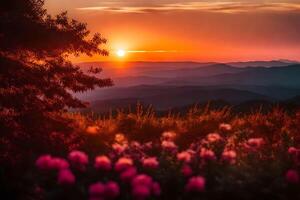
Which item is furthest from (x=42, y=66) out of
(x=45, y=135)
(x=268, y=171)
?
(x=268, y=171)

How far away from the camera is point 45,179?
8086mm

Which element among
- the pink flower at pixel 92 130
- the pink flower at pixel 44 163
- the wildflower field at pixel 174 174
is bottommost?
the pink flower at pixel 92 130

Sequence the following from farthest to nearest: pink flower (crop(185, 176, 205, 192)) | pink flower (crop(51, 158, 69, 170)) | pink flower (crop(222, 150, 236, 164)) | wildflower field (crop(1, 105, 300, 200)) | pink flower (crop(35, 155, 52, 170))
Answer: pink flower (crop(222, 150, 236, 164)) → pink flower (crop(35, 155, 52, 170)) → pink flower (crop(51, 158, 69, 170)) → wildflower field (crop(1, 105, 300, 200)) → pink flower (crop(185, 176, 205, 192))

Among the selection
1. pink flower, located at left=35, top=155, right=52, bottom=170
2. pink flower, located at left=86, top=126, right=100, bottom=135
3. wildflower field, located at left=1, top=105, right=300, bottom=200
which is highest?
pink flower, located at left=35, top=155, right=52, bottom=170

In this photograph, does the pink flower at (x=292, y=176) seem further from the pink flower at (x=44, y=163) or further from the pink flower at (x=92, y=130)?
the pink flower at (x=92, y=130)

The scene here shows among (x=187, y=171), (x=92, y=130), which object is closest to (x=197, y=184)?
(x=187, y=171)

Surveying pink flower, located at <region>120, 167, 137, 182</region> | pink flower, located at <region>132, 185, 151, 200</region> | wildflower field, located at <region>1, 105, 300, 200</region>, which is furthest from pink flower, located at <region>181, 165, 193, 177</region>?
pink flower, located at <region>132, 185, 151, 200</region>

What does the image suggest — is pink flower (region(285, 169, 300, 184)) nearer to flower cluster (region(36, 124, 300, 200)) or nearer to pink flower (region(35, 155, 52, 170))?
flower cluster (region(36, 124, 300, 200))

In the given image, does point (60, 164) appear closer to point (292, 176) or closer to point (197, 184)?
point (197, 184)

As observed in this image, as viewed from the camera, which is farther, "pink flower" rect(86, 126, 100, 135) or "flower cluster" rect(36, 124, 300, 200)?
"pink flower" rect(86, 126, 100, 135)

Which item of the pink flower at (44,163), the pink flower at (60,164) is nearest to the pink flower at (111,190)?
the pink flower at (60,164)

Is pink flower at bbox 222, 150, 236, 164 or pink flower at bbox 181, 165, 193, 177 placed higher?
pink flower at bbox 222, 150, 236, 164

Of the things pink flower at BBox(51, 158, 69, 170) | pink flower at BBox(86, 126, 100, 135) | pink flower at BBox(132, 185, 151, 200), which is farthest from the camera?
pink flower at BBox(86, 126, 100, 135)

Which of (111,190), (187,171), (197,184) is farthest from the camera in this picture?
(187,171)
